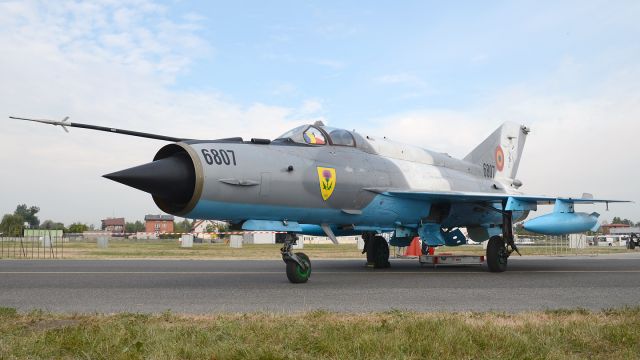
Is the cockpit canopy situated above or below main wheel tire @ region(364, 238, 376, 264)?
above

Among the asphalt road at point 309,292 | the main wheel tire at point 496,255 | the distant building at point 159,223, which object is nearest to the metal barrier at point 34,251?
the asphalt road at point 309,292

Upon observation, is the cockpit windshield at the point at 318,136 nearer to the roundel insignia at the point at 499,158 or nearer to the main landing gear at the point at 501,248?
the main landing gear at the point at 501,248

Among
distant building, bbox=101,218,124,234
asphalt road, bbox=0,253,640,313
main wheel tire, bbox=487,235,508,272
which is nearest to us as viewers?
asphalt road, bbox=0,253,640,313

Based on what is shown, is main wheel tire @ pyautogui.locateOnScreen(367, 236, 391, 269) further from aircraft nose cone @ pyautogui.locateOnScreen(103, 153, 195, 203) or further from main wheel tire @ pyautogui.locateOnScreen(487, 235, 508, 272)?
aircraft nose cone @ pyautogui.locateOnScreen(103, 153, 195, 203)

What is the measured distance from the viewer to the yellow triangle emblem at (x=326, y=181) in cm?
1154

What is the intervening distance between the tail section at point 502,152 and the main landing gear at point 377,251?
517 cm

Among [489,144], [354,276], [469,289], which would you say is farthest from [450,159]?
[469,289]

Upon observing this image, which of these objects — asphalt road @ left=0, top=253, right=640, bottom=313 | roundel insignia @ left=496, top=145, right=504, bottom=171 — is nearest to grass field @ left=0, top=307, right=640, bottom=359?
asphalt road @ left=0, top=253, right=640, bottom=313

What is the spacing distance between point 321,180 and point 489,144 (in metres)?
9.88

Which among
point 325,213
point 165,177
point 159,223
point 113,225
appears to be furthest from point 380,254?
point 113,225

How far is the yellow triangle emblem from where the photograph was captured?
11.5 meters

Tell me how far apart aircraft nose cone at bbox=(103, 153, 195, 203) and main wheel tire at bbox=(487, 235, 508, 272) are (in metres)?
8.21

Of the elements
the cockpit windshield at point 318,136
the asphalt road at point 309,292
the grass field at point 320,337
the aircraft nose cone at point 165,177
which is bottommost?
the asphalt road at point 309,292

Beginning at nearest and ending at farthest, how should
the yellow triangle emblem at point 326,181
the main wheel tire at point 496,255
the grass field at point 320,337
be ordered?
the grass field at point 320,337, the yellow triangle emblem at point 326,181, the main wheel tire at point 496,255
